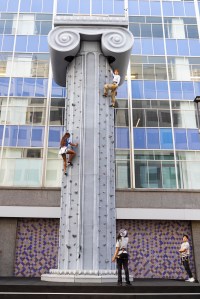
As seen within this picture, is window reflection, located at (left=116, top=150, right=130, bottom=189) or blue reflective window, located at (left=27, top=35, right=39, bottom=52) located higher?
blue reflective window, located at (left=27, top=35, right=39, bottom=52)

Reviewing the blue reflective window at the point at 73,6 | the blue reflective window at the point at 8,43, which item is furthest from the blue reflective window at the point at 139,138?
the blue reflective window at the point at 73,6

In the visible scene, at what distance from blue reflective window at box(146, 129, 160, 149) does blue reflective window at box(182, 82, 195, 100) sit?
4108 millimetres

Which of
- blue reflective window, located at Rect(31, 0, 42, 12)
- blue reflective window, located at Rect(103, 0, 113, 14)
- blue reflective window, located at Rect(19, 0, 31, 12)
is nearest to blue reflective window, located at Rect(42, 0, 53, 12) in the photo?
blue reflective window, located at Rect(31, 0, 42, 12)

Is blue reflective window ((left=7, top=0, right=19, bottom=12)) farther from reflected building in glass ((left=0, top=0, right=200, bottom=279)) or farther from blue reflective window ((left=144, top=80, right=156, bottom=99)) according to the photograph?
blue reflective window ((left=144, top=80, right=156, bottom=99))

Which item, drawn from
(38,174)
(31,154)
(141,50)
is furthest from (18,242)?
(141,50)

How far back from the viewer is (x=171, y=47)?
26984mm

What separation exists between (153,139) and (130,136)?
1.75 meters

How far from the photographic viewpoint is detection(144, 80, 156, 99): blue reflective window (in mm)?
25031

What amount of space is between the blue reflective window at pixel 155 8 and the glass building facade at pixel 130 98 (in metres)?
0.09

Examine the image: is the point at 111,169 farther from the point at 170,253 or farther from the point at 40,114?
the point at 40,114

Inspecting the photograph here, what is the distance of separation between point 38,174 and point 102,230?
33.9 feet

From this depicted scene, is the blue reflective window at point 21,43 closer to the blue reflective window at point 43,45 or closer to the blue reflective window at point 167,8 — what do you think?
the blue reflective window at point 43,45

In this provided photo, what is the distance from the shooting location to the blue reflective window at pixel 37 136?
23.2 meters

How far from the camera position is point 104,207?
13562 mm
